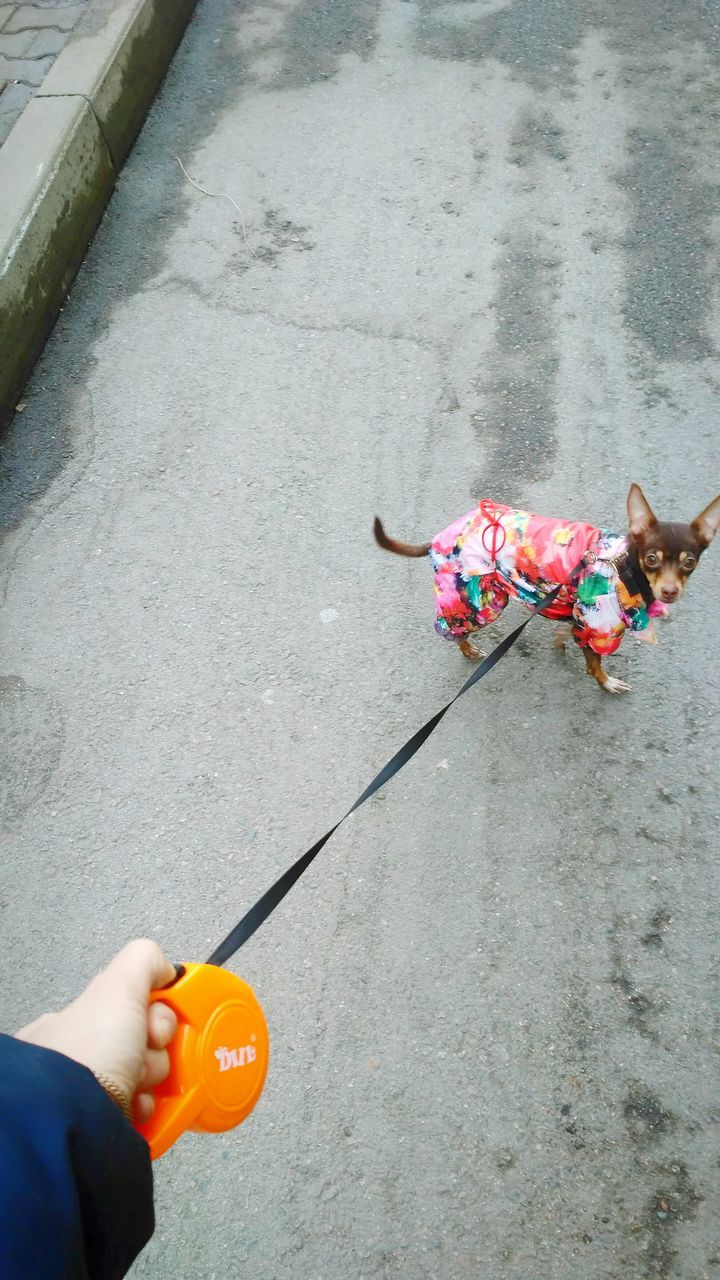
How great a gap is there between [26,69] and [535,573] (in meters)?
5.44

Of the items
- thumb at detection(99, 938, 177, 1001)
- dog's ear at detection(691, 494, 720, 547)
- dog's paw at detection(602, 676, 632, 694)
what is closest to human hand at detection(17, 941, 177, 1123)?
thumb at detection(99, 938, 177, 1001)

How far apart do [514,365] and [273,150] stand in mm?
2454

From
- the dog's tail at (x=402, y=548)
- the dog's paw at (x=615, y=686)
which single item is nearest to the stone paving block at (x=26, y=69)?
the dog's tail at (x=402, y=548)

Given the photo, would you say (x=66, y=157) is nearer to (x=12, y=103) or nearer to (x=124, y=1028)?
(x=12, y=103)

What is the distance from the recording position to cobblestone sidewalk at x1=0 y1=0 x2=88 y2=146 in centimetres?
620

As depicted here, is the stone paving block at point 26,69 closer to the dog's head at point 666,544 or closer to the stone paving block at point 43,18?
the stone paving block at point 43,18

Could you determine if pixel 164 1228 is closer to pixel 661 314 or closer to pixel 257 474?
pixel 257 474

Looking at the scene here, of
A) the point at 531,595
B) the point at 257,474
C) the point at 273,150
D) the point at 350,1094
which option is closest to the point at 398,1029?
the point at 350,1094

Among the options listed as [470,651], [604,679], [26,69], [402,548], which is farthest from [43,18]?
[604,679]

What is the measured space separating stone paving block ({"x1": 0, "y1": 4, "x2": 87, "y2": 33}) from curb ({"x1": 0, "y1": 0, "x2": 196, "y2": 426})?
305mm

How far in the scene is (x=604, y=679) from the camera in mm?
3861

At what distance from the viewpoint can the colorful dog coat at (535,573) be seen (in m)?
3.40

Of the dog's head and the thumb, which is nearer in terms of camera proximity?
the thumb

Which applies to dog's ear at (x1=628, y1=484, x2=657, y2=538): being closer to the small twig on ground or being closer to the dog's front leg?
the dog's front leg
